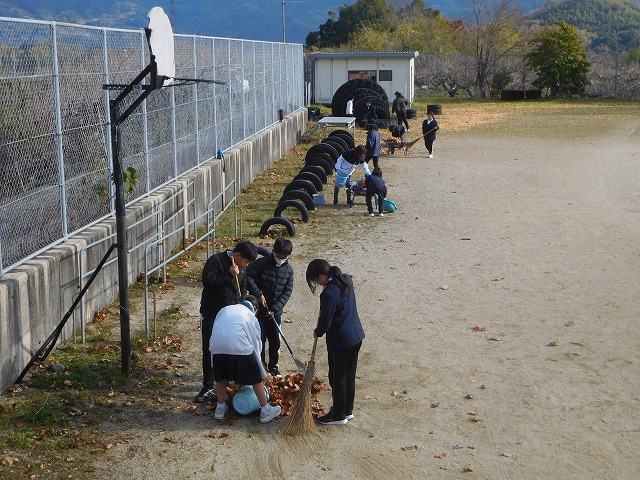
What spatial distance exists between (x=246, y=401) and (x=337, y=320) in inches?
42.9

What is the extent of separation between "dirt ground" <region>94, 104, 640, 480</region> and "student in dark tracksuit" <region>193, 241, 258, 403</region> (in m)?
0.33

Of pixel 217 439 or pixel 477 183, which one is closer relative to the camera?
pixel 217 439

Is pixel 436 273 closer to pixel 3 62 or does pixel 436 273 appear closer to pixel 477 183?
pixel 3 62

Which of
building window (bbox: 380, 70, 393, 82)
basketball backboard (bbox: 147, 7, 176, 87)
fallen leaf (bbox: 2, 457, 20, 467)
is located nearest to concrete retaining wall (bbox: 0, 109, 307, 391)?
fallen leaf (bbox: 2, 457, 20, 467)

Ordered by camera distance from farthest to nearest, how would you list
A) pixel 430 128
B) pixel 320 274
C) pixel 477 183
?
1. pixel 430 128
2. pixel 477 183
3. pixel 320 274

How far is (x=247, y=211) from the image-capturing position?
17266mm

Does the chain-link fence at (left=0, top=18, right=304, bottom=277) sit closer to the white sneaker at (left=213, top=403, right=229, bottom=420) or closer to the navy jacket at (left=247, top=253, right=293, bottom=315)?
the navy jacket at (left=247, top=253, right=293, bottom=315)

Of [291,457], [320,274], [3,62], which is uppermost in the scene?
[3,62]

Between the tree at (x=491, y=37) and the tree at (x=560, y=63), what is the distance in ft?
13.7

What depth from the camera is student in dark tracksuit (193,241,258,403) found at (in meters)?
7.95

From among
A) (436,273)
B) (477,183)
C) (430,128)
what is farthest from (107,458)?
(430,128)

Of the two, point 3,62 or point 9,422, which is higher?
point 3,62

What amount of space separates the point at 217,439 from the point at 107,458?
91 cm

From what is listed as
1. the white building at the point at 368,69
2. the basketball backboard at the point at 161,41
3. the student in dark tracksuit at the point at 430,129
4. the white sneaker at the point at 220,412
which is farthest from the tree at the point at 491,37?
the white sneaker at the point at 220,412
